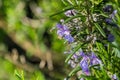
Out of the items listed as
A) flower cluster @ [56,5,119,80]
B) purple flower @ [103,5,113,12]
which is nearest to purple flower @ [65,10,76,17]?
flower cluster @ [56,5,119,80]

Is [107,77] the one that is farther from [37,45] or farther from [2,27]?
[2,27]

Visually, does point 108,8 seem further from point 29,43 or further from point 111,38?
point 29,43

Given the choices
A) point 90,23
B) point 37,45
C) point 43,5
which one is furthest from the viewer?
point 37,45

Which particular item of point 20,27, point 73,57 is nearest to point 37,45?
point 20,27

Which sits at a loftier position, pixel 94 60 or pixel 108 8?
pixel 108 8

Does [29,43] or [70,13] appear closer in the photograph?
[70,13]

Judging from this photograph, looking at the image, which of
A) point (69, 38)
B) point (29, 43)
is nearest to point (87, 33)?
point (69, 38)

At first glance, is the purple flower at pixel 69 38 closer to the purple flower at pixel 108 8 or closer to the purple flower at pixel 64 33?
the purple flower at pixel 64 33

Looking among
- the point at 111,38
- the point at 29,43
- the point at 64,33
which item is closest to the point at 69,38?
the point at 64,33

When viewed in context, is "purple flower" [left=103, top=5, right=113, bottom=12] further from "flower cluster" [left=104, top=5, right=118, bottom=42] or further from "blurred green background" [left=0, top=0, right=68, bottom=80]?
"blurred green background" [left=0, top=0, right=68, bottom=80]

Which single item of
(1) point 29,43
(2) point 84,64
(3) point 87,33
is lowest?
(2) point 84,64
